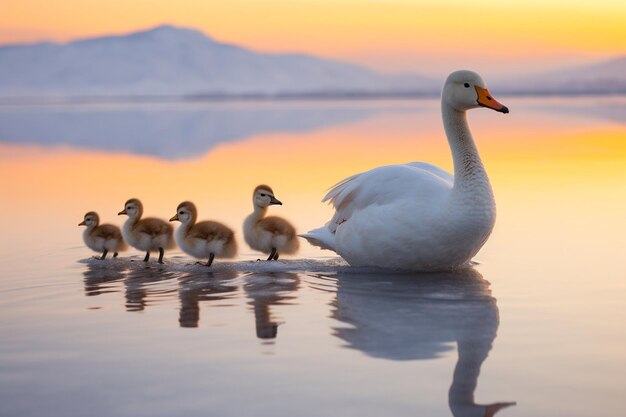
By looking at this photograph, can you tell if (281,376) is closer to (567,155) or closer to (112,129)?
(567,155)

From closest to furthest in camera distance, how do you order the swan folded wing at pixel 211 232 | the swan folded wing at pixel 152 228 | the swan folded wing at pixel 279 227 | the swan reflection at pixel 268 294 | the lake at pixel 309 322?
the lake at pixel 309 322
the swan reflection at pixel 268 294
the swan folded wing at pixel 211 232
the swan folded wing at pixel 279 227
the swan folded wing at pixel 152 228

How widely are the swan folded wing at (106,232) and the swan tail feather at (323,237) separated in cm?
168

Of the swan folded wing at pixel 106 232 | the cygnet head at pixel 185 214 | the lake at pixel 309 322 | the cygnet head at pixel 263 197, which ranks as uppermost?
the cygnet head at pixel 263 197

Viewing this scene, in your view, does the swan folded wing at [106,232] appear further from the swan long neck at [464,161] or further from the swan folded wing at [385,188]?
the swan long neck at [464,161]

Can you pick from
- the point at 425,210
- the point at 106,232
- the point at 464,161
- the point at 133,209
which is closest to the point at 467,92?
the point at 464,161

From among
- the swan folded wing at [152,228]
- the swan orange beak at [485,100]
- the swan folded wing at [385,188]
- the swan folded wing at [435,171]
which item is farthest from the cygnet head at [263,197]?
the swan orange beak at [485,100]

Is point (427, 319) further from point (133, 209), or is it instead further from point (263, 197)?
point (133, 209)

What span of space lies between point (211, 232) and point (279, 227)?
0.57 meters

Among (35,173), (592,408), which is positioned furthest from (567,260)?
(35,173)

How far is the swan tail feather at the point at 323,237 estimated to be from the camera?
8.17m

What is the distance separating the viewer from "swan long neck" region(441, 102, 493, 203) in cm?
746

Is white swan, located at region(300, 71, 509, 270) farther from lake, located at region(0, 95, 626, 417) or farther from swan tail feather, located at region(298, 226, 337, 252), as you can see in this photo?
lake, located at region(0, 95, 626, 417)

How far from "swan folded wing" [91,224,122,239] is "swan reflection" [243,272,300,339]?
1614mm

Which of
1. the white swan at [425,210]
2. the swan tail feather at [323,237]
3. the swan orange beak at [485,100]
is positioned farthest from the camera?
the swan tail feather at [323,237]
